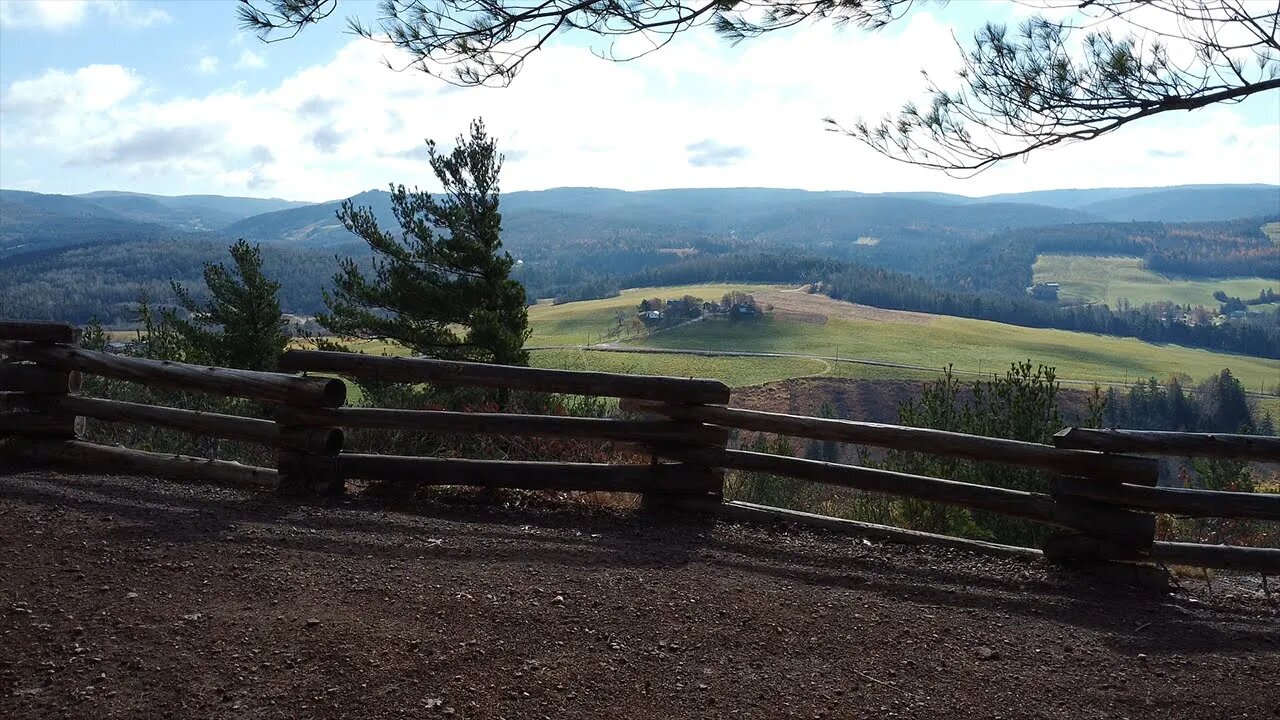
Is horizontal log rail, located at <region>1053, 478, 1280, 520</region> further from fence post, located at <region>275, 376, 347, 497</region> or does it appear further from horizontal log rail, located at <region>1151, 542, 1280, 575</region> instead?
fence post, located at <region>275, 376, 347, 497</region>

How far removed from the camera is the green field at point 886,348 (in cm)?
9000

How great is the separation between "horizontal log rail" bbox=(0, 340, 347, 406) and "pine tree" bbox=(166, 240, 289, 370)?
19474 millimetres

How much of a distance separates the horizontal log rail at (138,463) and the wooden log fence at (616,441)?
1 cm

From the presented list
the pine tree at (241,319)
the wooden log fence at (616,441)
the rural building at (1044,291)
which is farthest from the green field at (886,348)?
the wooden log fence at (616,441)

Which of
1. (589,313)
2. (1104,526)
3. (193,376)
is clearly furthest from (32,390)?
(589,313)

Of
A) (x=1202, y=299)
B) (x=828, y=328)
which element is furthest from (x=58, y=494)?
(x=1202, y=299)

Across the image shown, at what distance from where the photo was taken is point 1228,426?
214 feet

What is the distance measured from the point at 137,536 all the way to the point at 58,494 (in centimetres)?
143

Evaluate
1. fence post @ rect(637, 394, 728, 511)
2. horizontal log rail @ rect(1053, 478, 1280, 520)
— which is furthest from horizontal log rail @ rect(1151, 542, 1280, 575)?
fence post @ rect(637, 394, 728, 511)

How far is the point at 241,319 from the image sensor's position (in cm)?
2664

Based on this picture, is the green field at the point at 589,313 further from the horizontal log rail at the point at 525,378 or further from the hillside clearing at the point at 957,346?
the horizontal log rail at the point at 525,378

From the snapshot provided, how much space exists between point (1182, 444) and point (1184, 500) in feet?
1.26

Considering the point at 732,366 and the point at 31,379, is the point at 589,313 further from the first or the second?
the point at 31,379

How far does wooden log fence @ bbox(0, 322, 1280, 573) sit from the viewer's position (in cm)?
601
